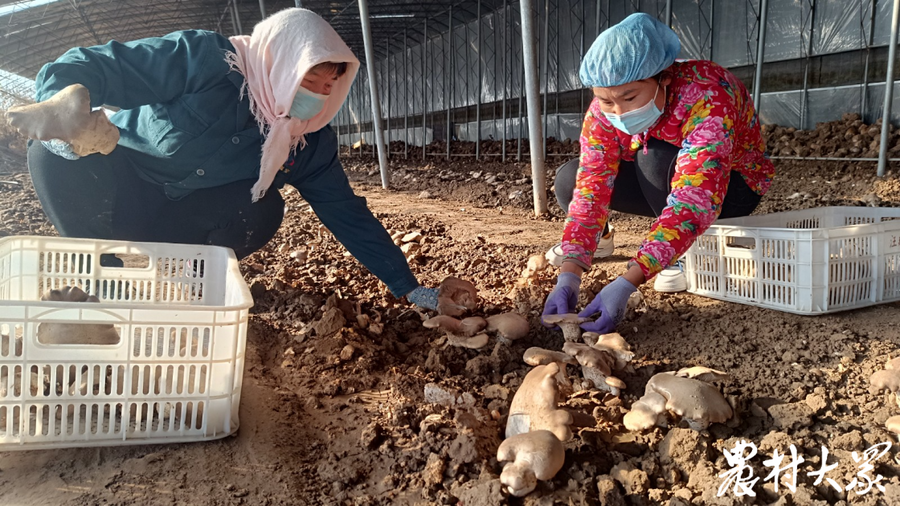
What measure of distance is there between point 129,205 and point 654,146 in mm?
2301

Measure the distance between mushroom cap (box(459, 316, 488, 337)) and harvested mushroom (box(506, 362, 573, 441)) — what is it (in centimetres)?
61

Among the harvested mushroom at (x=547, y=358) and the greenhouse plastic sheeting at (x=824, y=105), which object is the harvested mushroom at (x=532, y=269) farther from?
the greenhouse plastic sheeting at (x=824, y=105)

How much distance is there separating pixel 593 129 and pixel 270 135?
139cm

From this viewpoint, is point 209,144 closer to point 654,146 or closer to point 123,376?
point 123,376

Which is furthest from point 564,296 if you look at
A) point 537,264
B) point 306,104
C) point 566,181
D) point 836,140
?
point 836,140

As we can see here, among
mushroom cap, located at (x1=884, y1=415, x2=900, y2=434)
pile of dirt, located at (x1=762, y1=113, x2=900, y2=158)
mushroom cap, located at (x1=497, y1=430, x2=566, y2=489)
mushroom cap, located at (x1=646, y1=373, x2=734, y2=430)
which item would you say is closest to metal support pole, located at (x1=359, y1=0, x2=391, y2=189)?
pile of dirt, located at (x1=762, y1=113, x2=900, y2=158)

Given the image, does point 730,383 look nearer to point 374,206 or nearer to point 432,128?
point 374,206

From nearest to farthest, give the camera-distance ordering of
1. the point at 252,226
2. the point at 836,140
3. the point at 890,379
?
the point at 890,379 < the point at 252,226 < the point at 836,140

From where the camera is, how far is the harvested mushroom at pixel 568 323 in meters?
2.35

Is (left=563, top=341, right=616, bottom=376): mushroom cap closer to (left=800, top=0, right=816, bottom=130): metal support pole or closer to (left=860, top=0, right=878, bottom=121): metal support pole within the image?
(left=860, top=0, right=878, bottom=121): metal support pole

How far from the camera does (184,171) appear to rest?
2.66 m

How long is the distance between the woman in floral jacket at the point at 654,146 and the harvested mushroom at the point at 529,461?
917 millimetres

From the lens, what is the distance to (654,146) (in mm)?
2818

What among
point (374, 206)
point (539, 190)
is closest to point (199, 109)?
point (539, 190)
